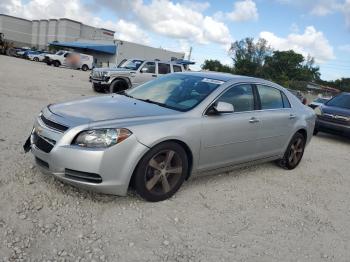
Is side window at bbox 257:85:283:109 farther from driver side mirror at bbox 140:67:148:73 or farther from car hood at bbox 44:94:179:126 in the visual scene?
driver side mirror at bbox 140:67:148:73

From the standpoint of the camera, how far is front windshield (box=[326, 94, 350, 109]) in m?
11.6

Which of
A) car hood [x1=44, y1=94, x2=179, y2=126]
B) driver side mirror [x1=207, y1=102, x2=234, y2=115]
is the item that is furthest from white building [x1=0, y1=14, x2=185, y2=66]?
driver side mirror [x1=207, y1=102, x2=234, y2=115]

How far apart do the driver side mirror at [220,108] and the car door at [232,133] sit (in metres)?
0.06

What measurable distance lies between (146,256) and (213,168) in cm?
190

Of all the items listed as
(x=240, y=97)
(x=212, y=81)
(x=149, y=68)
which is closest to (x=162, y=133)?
(x=212, y=81)

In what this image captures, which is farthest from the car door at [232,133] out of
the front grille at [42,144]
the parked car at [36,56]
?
the parked car at [36,56]

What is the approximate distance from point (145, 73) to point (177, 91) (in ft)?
35.3

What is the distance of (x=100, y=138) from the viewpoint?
12.8 feet

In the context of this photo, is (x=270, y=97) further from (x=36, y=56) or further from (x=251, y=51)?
(x=251, y=51)

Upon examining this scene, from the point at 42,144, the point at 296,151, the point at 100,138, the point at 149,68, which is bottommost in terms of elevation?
the point at 296,151

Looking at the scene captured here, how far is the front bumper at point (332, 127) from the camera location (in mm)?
10672

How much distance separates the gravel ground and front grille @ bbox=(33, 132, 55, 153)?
488mm

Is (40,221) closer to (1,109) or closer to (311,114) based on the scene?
(311,114)

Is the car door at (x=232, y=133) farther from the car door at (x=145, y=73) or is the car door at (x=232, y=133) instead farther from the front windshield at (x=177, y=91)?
the car door at (x=145, y=73)
